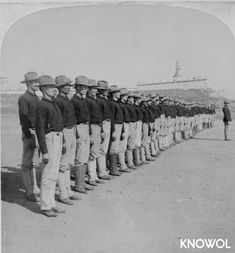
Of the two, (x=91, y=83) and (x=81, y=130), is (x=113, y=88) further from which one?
(x=81, y=130)

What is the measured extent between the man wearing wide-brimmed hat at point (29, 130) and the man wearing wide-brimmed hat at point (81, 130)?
577 millimetres

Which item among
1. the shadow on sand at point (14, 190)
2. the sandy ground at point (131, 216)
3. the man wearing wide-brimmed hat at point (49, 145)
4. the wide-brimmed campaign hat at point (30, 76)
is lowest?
the sandy ground at point (131, 216)

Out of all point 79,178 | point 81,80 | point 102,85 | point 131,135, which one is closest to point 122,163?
point 131,135

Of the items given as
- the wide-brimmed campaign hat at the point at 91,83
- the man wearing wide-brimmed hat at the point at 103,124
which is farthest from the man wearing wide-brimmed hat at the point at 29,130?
the man wearing wide-brimmed hat at the point at 103,124

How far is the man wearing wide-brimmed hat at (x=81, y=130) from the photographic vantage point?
18.3ft

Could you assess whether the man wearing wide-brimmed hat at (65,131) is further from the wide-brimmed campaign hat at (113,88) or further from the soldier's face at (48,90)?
the wide-brimmed campaign hat at (113,88)

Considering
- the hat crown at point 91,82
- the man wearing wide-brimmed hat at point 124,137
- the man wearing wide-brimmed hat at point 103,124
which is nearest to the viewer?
the hat crown at point 91,82

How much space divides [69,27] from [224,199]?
10.6 ft

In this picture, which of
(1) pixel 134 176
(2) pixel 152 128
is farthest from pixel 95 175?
(2) pixel 152 128

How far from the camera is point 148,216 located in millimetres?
4746

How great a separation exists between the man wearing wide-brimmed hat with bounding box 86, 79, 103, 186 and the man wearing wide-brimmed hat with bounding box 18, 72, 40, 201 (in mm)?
955

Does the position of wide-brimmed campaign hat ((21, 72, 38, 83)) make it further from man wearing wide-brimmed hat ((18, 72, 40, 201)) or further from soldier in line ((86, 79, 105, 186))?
soldier in line ((86, 79, 105, 186))

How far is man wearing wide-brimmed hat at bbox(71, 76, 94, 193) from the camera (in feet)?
18.3

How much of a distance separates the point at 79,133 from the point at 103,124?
3.30 ft
